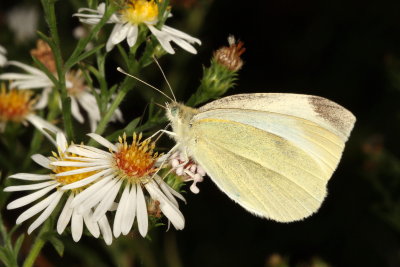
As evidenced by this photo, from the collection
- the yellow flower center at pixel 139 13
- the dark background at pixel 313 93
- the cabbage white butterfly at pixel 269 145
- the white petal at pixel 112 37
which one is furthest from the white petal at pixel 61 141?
the dark background at pixel 313 93

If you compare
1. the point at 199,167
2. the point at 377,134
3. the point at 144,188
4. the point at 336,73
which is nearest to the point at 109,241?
the point at 144,188

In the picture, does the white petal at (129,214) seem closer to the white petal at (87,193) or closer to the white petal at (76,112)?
the white petal at (87,193)

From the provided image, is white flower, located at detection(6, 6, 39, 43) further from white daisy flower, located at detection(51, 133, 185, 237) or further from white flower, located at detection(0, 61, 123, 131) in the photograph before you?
white daisy flower, located at detection(51, 133, 185, 237)

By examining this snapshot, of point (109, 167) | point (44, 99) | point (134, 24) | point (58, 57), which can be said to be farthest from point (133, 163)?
point (44, 99)

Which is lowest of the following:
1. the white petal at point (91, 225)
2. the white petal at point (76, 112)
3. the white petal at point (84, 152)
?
the white petal at point (76, 112)

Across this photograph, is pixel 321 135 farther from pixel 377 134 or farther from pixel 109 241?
pixel 377 134

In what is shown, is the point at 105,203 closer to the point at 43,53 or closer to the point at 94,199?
the point at 94,199
